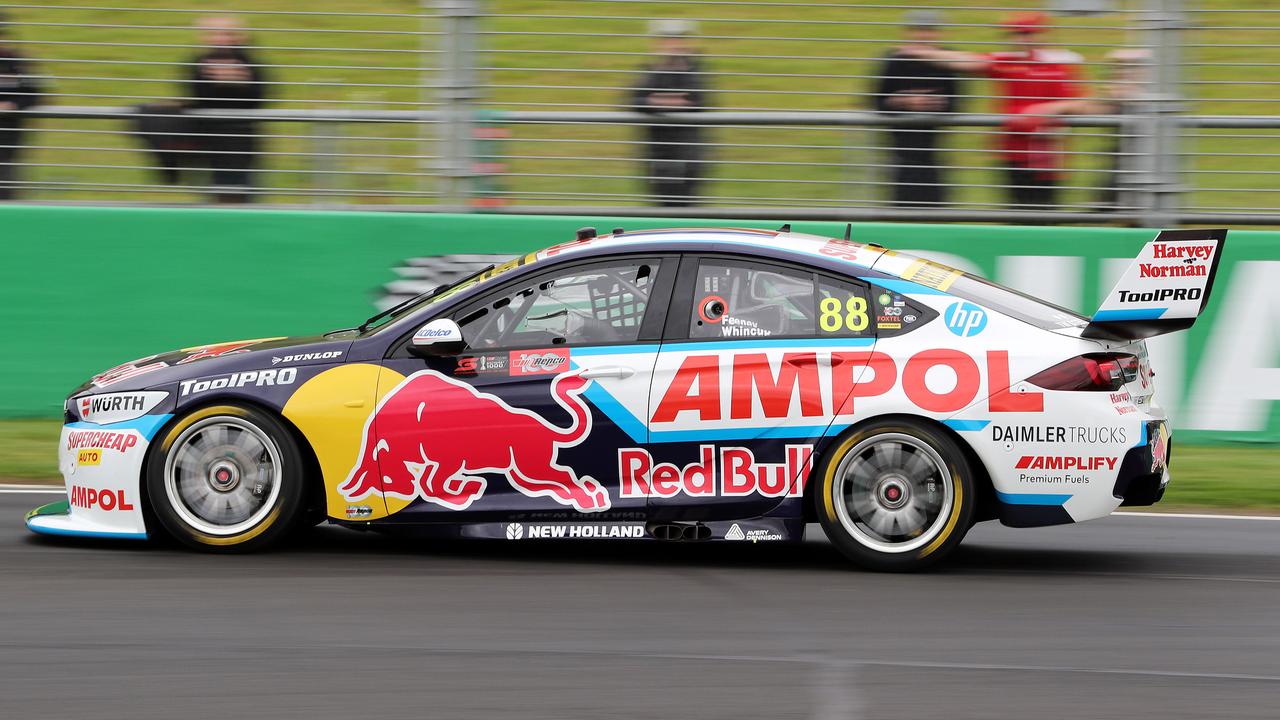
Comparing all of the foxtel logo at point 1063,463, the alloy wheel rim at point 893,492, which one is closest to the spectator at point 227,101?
the alloy wheel rim at point 893,492

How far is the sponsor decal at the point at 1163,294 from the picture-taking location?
6547 mm

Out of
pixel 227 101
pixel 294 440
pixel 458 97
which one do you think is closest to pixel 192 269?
pixel 227 101

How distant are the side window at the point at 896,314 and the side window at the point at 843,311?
32mm

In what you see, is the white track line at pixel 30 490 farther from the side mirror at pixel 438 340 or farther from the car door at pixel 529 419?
the side mirror at pixel 438 340

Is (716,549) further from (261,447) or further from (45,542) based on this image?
(45,542)

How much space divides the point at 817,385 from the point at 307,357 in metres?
2.23

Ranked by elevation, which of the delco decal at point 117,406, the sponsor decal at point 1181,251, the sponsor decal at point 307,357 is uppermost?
the sponsor decal at point 1181,251

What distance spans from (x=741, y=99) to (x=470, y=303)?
4.48m

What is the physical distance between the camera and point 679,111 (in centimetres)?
1075

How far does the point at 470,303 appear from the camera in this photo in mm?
6918

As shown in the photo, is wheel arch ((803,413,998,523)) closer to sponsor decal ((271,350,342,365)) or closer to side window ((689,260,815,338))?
side window ((689,260,815,338))

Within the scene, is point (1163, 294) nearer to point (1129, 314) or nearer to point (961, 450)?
point (1129, 314)

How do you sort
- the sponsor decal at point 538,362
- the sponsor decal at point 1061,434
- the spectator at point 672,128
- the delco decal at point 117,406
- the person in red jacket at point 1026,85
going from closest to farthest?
the sponsor decal at point 1061,434 → the sponsor decal at point 538,362 → the delco decal at point 117,406 → the person in red jacket at point 1026,85 → the spectator at point 672,128

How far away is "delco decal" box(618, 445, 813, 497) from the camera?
262 inches
